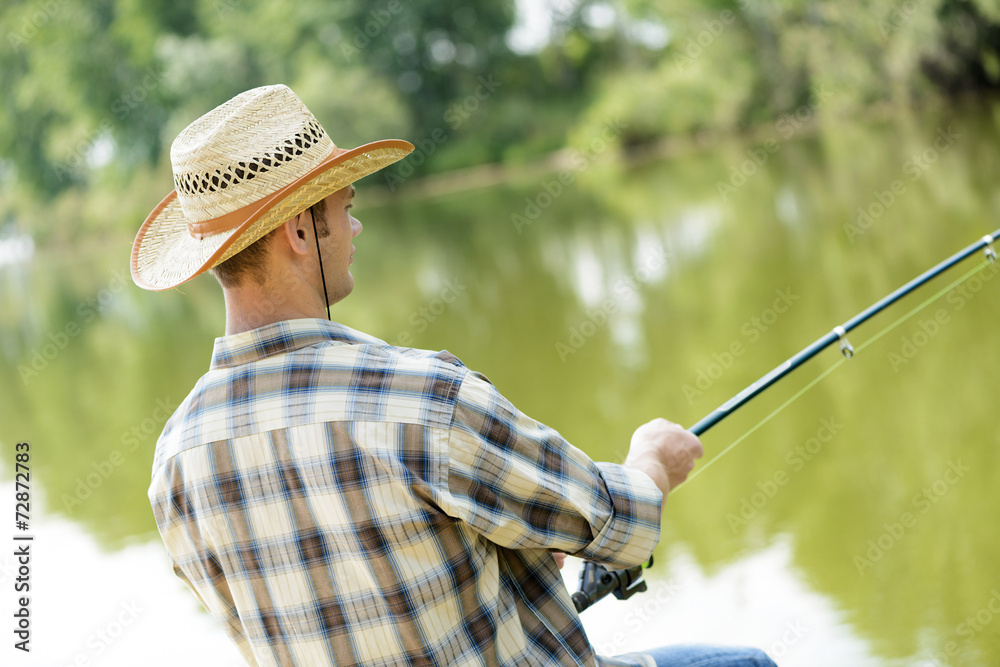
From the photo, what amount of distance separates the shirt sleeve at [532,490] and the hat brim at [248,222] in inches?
12.3

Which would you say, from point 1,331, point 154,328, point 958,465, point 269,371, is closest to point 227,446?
point 269,371

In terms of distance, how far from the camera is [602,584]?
1646mm

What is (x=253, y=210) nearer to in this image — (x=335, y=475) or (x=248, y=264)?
(x=248, y=264)

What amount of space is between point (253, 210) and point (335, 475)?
343 millimetres

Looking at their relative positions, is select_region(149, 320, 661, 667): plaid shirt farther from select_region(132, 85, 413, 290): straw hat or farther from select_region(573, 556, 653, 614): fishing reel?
select_region(573, 556, 653, 614): fishing reel

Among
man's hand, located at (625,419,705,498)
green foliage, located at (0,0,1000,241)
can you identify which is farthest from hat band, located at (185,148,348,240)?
green foliage, located at (0,0,1000,241)

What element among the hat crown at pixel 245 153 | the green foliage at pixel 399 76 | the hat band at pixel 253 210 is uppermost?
the green foliage at pixel 399 76

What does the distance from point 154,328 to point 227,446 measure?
34.9ft

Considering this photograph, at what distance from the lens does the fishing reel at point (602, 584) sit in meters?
1.63

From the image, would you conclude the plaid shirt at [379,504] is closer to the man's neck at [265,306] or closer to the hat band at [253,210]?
the man's neck at [265,306]

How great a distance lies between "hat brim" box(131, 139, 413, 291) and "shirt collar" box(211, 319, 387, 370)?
0.10 meters

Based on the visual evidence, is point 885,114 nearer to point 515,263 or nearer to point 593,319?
point 515,263

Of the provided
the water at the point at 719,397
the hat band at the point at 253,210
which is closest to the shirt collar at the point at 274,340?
the hat band at the point at 253,210

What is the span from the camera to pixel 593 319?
21.7 ft
